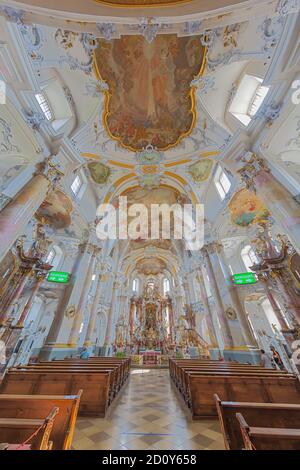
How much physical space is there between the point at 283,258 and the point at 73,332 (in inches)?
490

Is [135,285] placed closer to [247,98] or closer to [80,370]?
[80,370]

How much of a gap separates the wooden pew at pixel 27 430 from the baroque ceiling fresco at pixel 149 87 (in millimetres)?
12966

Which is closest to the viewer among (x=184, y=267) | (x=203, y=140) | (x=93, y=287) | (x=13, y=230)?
(x=13, y=230)

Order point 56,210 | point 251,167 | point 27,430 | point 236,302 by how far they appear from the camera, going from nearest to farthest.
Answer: point 27,430 → point 251,167 → point 236,302 → point 56,210

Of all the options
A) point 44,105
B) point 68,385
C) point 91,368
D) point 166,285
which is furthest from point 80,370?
point 166,285

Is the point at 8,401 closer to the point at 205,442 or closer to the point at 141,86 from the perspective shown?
the point at 205,442

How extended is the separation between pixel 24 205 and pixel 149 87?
10.2 m

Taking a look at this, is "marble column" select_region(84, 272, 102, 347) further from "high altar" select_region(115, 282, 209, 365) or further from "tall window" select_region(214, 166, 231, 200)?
"tall window" select_region(214, 166, 231, 200)

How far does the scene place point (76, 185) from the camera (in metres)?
13.4

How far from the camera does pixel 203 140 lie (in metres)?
12.2

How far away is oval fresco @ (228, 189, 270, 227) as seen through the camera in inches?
429

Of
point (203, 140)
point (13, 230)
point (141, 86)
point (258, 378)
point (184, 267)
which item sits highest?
point (141, 86)

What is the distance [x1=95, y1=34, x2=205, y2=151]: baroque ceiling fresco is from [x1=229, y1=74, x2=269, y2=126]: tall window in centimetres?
233

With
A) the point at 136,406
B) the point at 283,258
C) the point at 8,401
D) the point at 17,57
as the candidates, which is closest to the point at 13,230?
the point at 8,401
